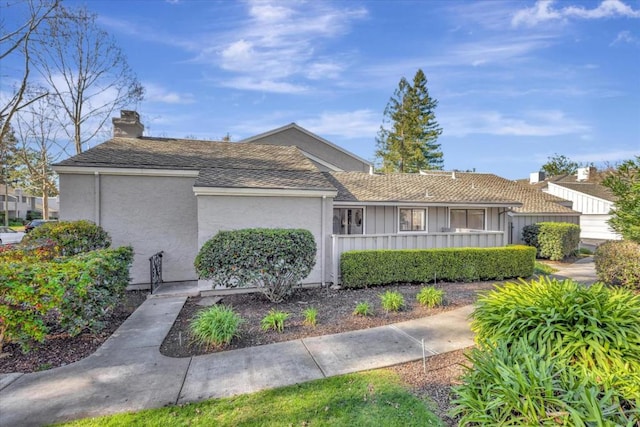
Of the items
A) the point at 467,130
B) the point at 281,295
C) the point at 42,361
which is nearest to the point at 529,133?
the point at 467,130

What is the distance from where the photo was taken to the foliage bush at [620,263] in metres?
7.52

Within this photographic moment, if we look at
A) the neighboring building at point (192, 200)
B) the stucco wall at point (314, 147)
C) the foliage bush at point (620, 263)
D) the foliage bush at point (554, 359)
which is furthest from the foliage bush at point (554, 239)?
the foliage bush at point (554, 359)

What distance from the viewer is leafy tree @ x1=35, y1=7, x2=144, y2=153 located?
14.9m

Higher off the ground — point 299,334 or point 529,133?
point 529,133

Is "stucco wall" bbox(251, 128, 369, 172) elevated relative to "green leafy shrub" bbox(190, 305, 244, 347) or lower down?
elevated

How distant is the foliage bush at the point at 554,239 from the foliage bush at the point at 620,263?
6.39 meters

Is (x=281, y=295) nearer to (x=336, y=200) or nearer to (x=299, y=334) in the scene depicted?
(x=299, y=334)

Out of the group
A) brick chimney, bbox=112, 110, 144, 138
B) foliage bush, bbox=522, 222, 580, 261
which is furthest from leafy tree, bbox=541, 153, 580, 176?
brick chimney, bbox=112, 110, 144, 138

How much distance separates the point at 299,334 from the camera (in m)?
5.32

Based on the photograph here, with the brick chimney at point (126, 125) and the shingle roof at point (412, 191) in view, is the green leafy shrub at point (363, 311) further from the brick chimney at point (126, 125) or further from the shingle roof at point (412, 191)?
the brick chimney at point (126, 125)

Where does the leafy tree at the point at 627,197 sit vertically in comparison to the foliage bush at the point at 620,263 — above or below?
above

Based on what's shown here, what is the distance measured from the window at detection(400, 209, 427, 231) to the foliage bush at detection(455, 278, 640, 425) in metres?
8.67

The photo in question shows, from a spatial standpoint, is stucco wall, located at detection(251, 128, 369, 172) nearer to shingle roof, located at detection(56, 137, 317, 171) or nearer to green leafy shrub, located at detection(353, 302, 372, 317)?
shingle roof, located at detection(56, 137, 317, 171)

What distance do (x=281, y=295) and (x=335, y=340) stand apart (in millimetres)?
2686
